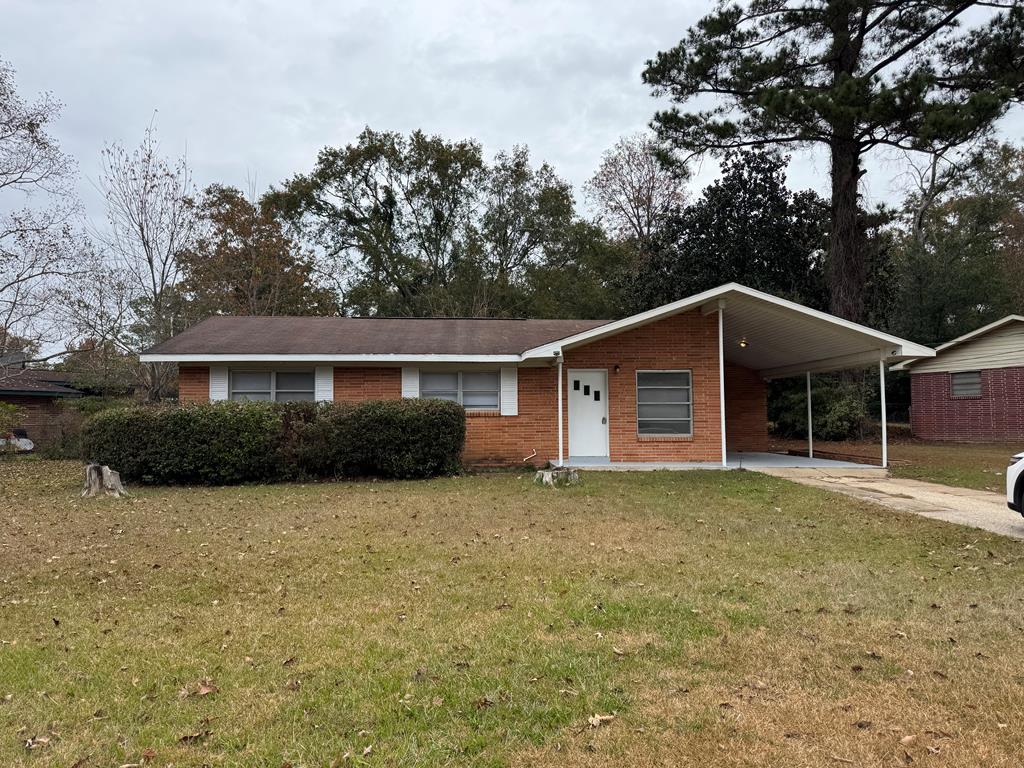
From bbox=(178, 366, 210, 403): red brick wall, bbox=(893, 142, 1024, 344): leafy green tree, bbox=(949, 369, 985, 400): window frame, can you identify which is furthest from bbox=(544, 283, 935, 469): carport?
bbox=(893, 142, 1024, 344): leafy green tree

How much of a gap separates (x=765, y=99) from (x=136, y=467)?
19.1 m

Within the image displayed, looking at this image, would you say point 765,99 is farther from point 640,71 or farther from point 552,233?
point 552,233

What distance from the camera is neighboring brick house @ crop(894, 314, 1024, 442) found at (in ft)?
70.4

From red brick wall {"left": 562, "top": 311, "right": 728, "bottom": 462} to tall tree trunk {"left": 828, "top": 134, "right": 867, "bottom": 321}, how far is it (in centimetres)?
1001

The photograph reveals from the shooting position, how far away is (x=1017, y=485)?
24.4ft

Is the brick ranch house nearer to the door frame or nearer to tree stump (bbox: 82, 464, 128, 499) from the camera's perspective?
the door frame

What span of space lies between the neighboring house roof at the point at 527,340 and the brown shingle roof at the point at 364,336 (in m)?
0.02

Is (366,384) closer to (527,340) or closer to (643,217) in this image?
(527,340)

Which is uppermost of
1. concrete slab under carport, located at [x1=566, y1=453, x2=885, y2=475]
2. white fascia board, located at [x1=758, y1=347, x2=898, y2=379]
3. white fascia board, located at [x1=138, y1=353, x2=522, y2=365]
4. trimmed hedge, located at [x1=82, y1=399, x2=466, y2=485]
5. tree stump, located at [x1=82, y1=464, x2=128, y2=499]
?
white fascia board, located at [x1=138, y1=353, x2=522, y2=365]

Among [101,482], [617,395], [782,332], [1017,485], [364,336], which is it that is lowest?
[101,482]

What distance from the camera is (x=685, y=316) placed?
47.6ft

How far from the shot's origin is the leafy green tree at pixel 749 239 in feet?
79.4

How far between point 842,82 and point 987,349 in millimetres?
11012

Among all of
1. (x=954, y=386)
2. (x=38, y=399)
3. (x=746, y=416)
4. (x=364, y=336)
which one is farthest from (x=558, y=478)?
(x=38, y=399)
